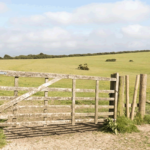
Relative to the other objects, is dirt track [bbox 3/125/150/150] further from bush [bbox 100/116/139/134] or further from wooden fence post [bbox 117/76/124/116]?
wooden fence post [bbox 117/76/124/116]

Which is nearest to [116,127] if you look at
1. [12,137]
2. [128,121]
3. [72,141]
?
[128,121]

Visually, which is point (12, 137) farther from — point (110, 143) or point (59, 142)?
point (110, 143)

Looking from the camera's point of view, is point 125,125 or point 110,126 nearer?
point 110,126

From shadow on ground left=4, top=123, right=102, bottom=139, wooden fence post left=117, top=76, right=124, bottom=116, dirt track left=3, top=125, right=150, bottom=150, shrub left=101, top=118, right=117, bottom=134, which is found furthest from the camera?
wooden fence post left=117, top=76, right=124, bottom=116

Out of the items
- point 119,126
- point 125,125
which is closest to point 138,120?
point 125,125

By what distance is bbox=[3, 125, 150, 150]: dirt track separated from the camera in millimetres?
7180

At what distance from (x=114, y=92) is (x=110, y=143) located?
2.35 metres

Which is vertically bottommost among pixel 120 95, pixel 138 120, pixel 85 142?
pixel 85 142

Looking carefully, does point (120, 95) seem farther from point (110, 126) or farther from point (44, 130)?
point (44, 130)

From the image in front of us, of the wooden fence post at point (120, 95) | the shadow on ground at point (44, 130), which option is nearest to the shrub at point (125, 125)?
the wooden fence post at point (120, 95)

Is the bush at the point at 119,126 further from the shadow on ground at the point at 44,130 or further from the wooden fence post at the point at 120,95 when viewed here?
the shadow on ground at the point at 44,130

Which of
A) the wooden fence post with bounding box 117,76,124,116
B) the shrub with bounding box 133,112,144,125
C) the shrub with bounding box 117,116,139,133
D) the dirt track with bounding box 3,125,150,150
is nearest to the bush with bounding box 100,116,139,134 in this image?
the shrub with bounding box 117,116,139,133

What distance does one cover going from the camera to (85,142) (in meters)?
7.66

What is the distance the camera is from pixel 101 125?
968 cm
